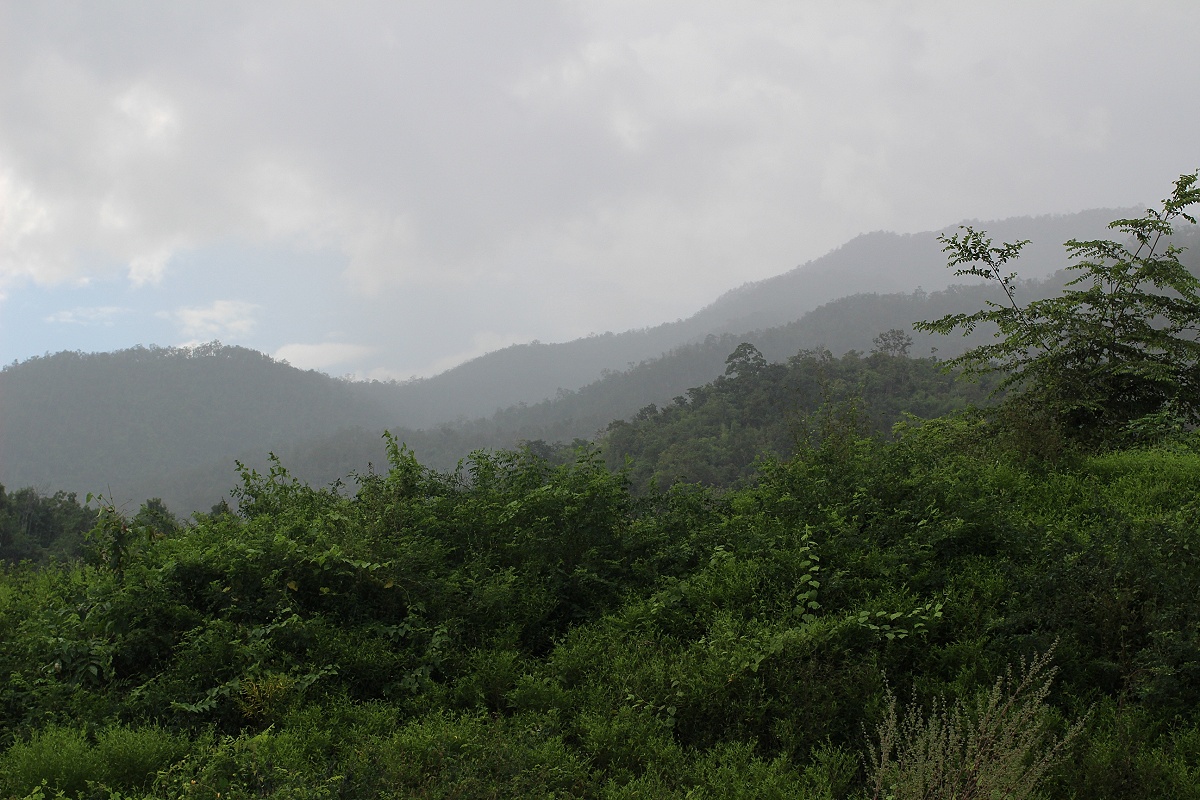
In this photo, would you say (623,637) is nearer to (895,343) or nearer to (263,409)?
(895,343)

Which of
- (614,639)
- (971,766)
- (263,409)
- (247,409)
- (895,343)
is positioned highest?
(247,409)

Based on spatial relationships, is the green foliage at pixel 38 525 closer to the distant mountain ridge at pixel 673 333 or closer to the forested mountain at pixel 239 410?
the forested mountain at pixel 239 410

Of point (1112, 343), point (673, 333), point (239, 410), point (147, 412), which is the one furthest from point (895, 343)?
point (673, 333)

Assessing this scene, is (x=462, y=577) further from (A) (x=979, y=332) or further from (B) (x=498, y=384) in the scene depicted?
(B) (x=498, y=384)

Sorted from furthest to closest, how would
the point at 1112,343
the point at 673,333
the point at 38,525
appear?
the point at 673,333
the point at 38,525
the point at 1112,343

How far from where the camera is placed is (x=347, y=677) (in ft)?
14.4

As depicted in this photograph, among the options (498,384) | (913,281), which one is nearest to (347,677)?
(498,384)

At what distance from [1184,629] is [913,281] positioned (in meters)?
209

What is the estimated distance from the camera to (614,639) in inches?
181

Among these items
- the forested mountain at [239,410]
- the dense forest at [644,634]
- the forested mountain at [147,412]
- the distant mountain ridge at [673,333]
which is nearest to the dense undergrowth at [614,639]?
the dense forest at [644,634]

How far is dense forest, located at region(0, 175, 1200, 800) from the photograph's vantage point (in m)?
3.34

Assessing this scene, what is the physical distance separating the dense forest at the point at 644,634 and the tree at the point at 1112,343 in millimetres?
378

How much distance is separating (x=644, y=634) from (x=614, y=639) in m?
0.21

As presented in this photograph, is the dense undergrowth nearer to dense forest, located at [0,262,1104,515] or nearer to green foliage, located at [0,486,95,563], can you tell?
green foliage, located at [0,486,95,563]
